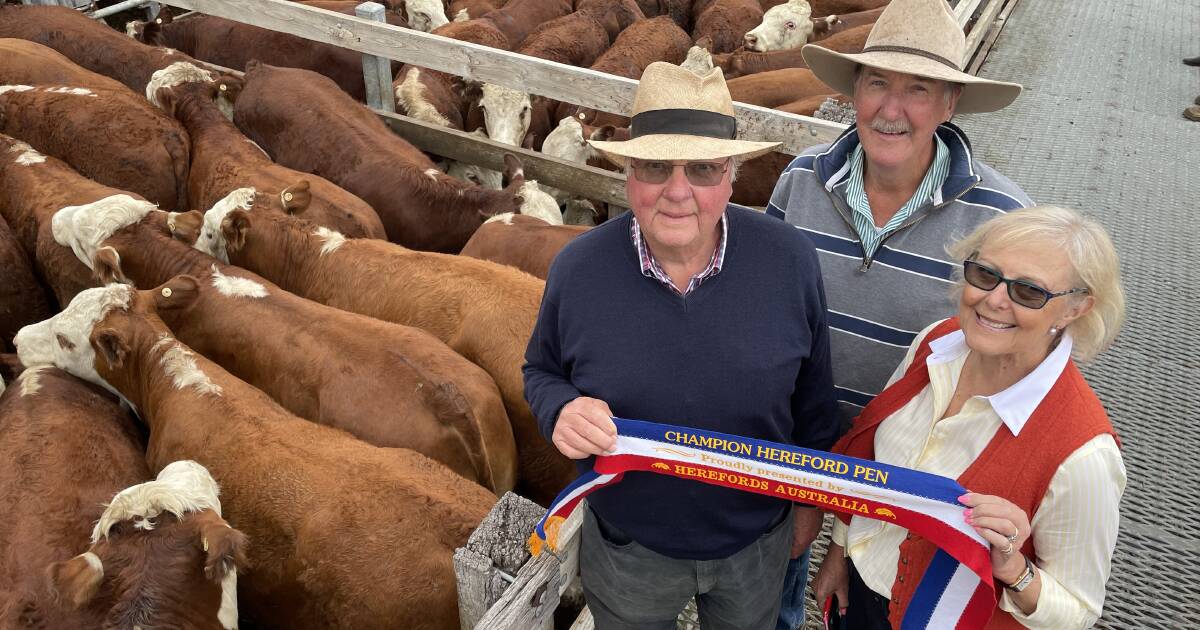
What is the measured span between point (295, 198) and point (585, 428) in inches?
137

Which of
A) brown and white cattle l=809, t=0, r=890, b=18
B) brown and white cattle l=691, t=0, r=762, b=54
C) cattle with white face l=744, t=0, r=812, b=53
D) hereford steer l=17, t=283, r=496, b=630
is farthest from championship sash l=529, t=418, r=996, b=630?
brown and white cattle l=809, t=0, r=890, b=18

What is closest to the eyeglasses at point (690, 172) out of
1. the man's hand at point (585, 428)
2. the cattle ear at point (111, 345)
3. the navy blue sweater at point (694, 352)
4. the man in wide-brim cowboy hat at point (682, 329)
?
the man in wide-brim cowboy hat at point (682, 329)

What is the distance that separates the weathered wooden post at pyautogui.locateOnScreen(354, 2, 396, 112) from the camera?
6.08 meters

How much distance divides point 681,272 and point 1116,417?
2994mm

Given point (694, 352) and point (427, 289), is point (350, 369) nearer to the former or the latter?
point (427, 289)

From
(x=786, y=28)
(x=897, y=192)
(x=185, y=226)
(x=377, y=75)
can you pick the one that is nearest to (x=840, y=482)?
(x=897, y=192)

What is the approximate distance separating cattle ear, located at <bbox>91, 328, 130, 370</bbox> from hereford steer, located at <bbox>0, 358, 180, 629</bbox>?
9.8 inches

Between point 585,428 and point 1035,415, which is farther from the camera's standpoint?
point 585,428

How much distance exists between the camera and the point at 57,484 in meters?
3.12

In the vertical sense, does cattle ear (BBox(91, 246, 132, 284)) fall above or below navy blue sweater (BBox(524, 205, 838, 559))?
below

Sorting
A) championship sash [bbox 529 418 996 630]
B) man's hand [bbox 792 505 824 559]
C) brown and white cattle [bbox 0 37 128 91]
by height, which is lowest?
man's hand [bbox 792 505 824 559]

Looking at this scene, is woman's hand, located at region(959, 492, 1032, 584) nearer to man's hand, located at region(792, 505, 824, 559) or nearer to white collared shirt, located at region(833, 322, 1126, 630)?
white collared shirt, located at region(833, 322, 1126, 630)

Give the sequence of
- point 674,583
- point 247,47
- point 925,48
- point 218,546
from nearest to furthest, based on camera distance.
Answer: point 674,583 → point 925,48 → point 218,546 → point 247,47

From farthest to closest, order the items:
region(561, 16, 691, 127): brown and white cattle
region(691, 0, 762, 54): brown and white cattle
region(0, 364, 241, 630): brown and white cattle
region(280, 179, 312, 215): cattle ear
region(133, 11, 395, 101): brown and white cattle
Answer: region(691, 0, 762, 54): brown and white cattle
region(133, 11, 395, 101): brown and white cattle
region(561, 16, 691, 127): brown and white cattle
region(280, 179, 312, 215): cattle ear
region(0, 364, 241, 630): brown and white cattle
